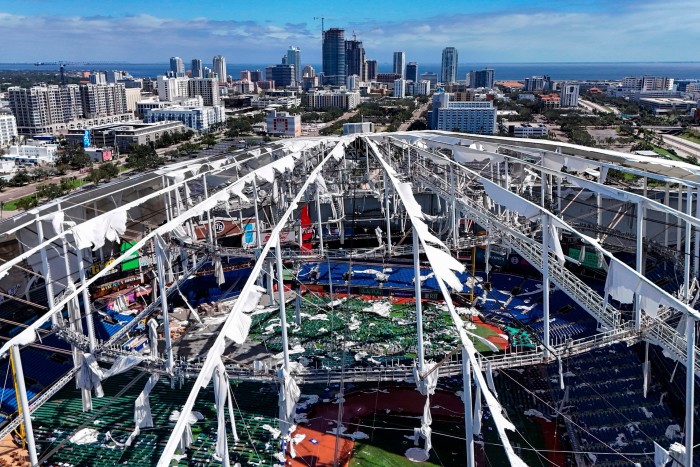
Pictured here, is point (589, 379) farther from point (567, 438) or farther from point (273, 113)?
point (273, 113)

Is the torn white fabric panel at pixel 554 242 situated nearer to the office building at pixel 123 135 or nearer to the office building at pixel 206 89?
the office building at pixel 123 135

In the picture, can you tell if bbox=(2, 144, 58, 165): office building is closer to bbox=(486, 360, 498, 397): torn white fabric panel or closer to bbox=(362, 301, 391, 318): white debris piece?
bbox=(362, 301, 391, 318): white debris piece

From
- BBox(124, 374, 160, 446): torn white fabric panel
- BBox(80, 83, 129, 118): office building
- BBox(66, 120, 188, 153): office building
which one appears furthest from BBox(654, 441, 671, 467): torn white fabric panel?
BBox(80, 83, 129, 118): office building

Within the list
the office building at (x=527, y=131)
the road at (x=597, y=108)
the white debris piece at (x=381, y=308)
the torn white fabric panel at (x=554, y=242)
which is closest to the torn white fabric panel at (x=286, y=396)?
the torn white fabric panel at (x=554, y=242)

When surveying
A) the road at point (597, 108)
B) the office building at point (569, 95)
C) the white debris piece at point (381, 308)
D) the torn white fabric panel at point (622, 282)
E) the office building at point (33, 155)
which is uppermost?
the office building at point (569, 95)

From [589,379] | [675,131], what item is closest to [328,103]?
[675,131]

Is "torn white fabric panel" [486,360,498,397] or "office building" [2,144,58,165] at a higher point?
"torn white fabric panel" [486,360,498,397]
